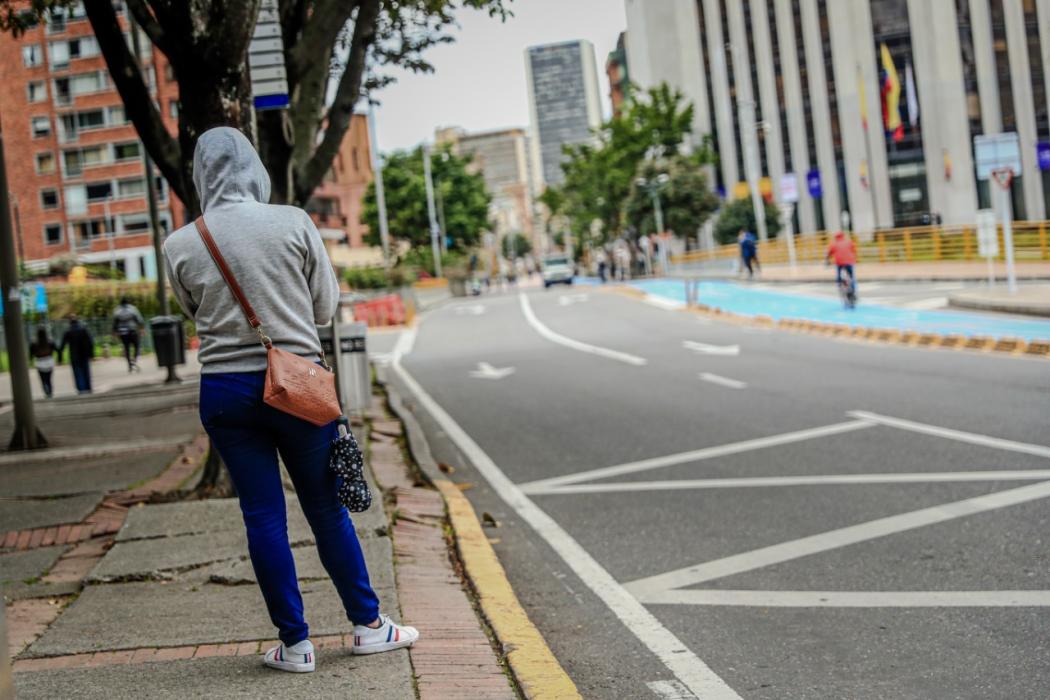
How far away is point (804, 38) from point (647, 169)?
488 inches

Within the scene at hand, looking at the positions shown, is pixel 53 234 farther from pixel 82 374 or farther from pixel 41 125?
pixel 82 374

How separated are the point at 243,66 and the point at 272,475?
407cm

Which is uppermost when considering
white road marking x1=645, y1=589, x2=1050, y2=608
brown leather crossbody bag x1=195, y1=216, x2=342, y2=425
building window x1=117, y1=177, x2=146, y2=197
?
building window x1=117, y1=177, x2=146, y2=197

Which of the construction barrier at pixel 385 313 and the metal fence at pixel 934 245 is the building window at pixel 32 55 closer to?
the construction barrier at pixel 385 313

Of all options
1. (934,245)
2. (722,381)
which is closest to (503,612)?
(722,381)

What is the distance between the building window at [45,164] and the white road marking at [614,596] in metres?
70.4

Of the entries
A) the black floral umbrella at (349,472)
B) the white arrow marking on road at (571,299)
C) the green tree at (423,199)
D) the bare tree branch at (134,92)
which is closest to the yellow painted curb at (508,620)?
the black floral umbrella at (349,472)

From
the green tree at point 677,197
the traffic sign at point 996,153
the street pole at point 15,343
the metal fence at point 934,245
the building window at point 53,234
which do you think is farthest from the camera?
the green tree at point 677,197

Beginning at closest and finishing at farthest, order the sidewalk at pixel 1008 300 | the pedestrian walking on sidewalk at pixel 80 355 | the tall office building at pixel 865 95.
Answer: the sidewalk at pixel 1008 300, the pedestrian walking on sidewalk at pixel 80 355, the tall office building at pixel 865 95

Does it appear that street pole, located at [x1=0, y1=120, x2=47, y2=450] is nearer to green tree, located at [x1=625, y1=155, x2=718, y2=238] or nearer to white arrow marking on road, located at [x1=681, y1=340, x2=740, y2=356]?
white arrow marking on road, located at [x1=681, y1=340, x2=740, y2=356]

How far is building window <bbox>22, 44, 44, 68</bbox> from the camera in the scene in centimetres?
6159

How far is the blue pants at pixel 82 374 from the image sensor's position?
22094 millimetres

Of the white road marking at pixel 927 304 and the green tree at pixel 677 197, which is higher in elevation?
the green tree at pixel 677 197

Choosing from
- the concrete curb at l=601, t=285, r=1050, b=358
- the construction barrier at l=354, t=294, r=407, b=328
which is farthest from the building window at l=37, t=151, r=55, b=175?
the concrete curb at l=601, t=285, r=1050, b=358
